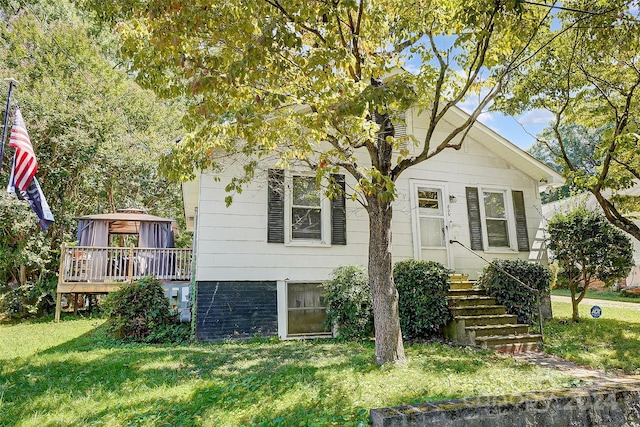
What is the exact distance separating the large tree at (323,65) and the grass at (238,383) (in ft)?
2.83

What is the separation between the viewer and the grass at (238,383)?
385 cm

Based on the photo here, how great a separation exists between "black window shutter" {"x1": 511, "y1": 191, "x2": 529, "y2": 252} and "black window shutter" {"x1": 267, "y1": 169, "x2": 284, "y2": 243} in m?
6.13

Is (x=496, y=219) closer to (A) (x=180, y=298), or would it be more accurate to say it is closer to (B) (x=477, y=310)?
(B) (x=477, y=310)

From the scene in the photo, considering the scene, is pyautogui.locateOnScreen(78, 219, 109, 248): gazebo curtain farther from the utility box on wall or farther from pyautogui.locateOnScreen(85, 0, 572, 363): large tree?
pyautogui.locateOnScreen(85, 0, 572, 363): large tree

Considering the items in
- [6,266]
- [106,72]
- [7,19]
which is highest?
[7,19]

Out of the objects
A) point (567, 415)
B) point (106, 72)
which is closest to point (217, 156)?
point (567, 415)

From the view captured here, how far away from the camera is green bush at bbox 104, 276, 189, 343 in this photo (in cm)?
814

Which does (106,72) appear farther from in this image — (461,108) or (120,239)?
(461,108)

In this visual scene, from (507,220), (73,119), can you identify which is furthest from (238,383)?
(73,119)

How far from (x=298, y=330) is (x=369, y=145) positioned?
15.3ft

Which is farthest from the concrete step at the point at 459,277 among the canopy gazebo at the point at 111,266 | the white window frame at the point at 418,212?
the canopy gazebo at the point at 111,266

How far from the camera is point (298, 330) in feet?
28.0

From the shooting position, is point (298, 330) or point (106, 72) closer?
point (298, 330)

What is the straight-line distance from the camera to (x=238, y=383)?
4.74 meters
